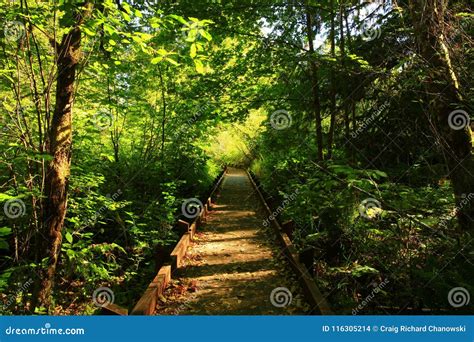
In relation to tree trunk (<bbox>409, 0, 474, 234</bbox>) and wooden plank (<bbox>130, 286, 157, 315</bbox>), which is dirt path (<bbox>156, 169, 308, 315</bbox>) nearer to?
wooden plank (<bbox>130, 286, 157, 315</bbox>)

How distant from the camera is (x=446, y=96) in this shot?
4.65 metres

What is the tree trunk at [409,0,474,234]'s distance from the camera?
448cm

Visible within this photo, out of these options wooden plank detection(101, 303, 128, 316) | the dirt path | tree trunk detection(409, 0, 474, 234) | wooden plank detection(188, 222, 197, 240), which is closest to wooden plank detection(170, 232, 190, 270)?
the dirt path

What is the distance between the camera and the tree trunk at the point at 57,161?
4.31 meters

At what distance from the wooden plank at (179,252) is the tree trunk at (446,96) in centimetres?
444

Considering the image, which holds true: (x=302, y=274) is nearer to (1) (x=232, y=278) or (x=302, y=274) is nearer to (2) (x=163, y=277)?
(1) (x=232, y=278)

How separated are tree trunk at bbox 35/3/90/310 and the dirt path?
151cm

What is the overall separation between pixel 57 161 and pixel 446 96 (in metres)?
5.33

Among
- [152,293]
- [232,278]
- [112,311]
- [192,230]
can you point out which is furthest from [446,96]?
[192,230]

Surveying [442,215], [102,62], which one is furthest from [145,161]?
[442,215]

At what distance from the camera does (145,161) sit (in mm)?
10023
